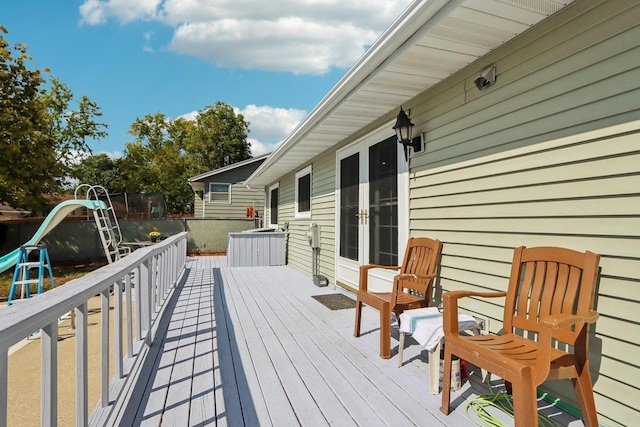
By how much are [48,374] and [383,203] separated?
11.2 ft

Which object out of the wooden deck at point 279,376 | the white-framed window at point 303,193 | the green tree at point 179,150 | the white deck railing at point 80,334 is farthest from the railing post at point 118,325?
the green tree at point 179,150

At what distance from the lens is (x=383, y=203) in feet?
13.3

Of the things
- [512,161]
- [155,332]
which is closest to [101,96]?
[155,332]

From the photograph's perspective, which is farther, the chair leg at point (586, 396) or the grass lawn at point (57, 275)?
the grass lawn at point (57, 275)

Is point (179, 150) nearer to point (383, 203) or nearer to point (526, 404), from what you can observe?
point (383, 203)

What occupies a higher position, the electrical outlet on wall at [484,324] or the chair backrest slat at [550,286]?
the chair backrest slat at [550,286]

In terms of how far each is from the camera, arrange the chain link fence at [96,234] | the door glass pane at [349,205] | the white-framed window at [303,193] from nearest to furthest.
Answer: the door glass pane at [349,205] → the white-framed window at [303,193] → the chain link fence at [96,234]

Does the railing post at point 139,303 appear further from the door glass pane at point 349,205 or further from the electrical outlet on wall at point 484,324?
the door glass pane at point 349,205

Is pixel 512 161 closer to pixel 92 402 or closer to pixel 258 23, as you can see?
pixel 92 402

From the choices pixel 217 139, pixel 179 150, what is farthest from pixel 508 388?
pixel 179 150

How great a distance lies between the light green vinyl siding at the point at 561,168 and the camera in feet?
5.44

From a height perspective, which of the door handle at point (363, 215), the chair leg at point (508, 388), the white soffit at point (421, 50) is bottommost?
the chair leg at point (508, 388)

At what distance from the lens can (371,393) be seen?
2070 millimetres

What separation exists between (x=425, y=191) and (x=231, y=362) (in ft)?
7.38
